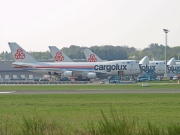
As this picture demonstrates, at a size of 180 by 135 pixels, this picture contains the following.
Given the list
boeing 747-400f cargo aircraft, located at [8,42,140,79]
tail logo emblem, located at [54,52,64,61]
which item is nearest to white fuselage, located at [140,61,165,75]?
boeing 747-400f cargo aircraft, located at [8,42,140,79]

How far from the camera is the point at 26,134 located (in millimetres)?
21641

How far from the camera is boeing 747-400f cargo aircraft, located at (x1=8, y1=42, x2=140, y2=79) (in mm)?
125875

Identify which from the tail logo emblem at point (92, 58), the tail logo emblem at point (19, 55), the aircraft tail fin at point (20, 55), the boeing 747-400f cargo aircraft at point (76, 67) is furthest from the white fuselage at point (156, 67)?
the tail logo emblem at point (19, 55)

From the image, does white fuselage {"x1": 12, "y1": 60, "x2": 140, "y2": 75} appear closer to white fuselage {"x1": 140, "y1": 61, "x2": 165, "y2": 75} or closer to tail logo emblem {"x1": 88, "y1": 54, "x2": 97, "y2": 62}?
white fuselage {"x1": 140, "y1": 61, "x2": 165, "y2": 75}

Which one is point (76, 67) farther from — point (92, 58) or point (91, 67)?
point (92, 58)

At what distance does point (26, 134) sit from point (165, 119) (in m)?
10.6

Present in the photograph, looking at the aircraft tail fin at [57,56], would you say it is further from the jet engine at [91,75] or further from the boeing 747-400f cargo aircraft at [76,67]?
the jet engine at [91,75]

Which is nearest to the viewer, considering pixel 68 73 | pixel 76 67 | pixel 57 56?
pixel 68 73

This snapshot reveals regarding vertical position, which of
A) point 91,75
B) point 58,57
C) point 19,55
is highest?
point 19,55

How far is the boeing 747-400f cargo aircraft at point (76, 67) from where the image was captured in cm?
12588

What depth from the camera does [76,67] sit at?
417ft

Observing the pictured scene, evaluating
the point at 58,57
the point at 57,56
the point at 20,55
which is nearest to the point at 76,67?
the point at 20,55

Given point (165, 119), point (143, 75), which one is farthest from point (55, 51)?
point (165, 119)

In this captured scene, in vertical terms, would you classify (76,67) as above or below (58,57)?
below
